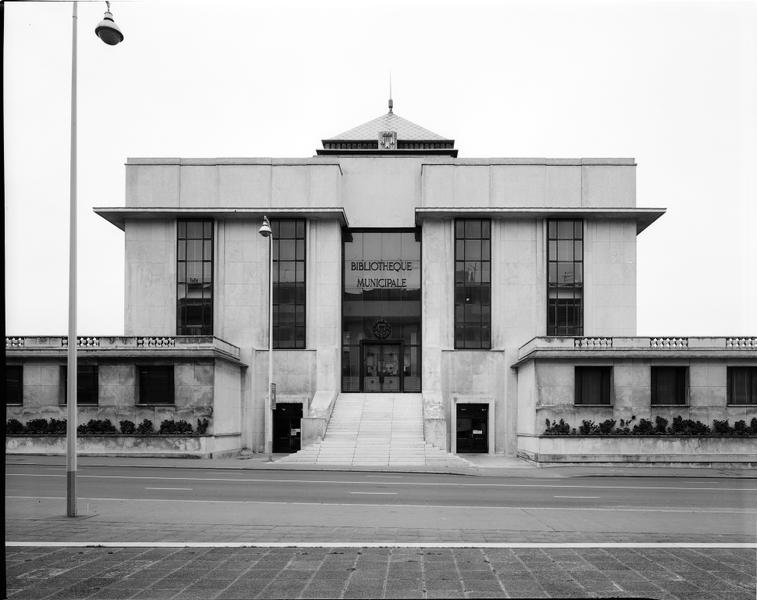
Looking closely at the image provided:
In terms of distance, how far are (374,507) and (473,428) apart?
2557 cm

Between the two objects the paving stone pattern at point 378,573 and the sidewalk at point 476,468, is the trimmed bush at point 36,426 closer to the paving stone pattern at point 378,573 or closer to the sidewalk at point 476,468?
the sidewalk at point 476,468

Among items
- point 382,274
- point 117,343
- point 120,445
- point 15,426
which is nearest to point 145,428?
point 120,445

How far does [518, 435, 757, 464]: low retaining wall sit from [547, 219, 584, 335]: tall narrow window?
942cm

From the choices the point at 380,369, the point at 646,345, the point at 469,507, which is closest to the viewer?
the point at 469,507

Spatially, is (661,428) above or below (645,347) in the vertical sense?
below

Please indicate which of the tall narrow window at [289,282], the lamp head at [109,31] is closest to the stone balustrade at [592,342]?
the tall narrow window at [289,282]

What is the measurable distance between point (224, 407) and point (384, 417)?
27.1ft

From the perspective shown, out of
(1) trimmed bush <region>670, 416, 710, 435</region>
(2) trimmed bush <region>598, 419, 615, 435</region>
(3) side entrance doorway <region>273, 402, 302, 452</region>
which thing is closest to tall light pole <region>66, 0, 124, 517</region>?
(2) trimmed bush <region>598, 419, 615, 435</region>

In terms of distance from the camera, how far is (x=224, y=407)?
36.7m

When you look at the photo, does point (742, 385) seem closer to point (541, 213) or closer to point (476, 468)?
point (541, 213)

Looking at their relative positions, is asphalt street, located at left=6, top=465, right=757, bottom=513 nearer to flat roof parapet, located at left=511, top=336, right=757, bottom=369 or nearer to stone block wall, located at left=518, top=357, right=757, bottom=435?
stone block wall, located at left=518, top=357, right=757, bottom=435

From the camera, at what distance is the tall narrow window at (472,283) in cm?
4156

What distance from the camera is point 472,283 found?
4194cm

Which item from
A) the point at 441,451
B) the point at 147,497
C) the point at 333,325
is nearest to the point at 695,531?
the point at 147,497
